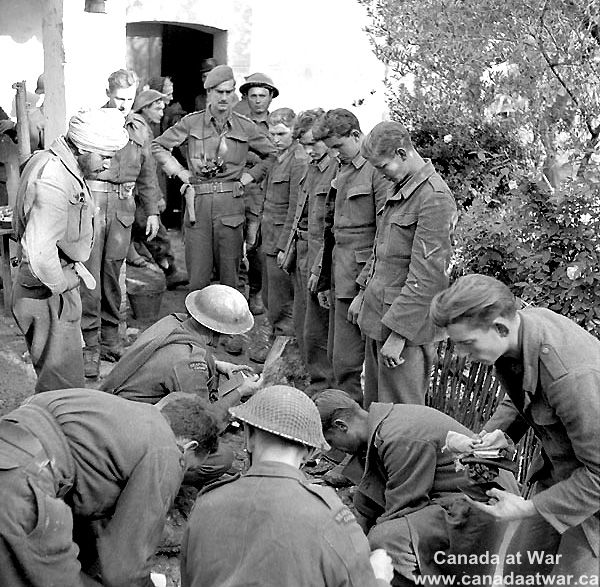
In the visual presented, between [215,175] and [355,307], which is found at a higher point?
[215,175]

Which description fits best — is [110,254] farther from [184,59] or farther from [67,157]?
[184,59]

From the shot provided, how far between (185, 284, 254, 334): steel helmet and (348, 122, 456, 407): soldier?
33.0 inches

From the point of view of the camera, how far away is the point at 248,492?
2.98 m

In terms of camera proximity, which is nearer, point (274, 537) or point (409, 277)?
point (274, 537)

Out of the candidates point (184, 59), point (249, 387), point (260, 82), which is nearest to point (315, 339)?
point (249, 387)

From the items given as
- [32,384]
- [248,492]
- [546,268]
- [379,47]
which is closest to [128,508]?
[248,492]

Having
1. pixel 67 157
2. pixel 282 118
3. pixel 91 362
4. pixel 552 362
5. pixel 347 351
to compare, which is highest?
pixel 67 157

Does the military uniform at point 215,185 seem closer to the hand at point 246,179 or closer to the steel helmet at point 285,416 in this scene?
the hand at point 246,179

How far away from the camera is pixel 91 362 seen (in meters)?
7.21

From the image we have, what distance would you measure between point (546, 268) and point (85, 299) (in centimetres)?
353

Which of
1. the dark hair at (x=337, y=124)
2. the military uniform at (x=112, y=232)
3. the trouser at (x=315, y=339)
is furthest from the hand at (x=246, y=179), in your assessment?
the dark hair at (x=337, y=124)

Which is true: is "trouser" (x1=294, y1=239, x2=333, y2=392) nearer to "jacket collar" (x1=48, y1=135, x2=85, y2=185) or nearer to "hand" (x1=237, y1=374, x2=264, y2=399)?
"hand" (x1=237, y1=374, x2=264, y2=399)

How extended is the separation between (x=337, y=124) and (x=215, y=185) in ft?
8.46

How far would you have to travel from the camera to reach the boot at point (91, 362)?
23.5 feet
